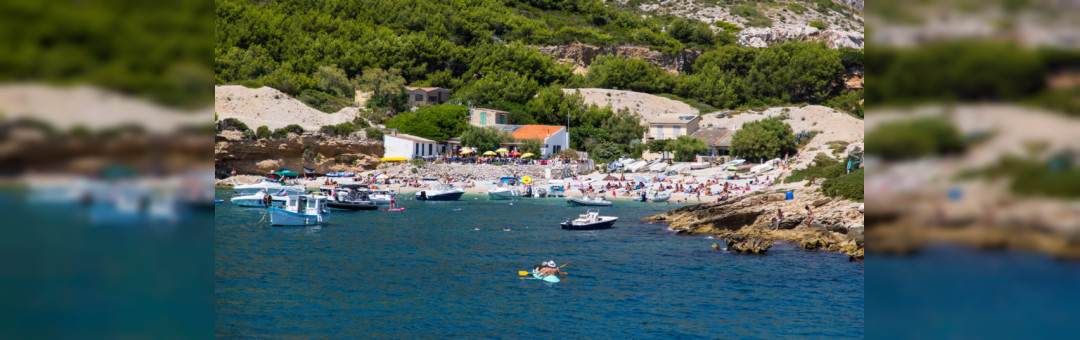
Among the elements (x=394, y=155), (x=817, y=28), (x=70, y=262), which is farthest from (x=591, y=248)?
(x=817, y=28)

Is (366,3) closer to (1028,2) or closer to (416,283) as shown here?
(416,283)

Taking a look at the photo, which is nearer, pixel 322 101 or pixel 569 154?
pixel 569 154

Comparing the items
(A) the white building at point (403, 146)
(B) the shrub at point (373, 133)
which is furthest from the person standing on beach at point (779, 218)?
(B) the shrub at point (373, 133)

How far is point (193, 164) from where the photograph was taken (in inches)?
110

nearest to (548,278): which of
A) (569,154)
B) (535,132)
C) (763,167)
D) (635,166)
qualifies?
(763,167)

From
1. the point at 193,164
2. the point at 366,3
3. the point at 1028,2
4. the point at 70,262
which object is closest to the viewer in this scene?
the point at 1028,2

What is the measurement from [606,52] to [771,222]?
65.2 meters

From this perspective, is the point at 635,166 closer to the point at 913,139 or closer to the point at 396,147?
the point at 396,147

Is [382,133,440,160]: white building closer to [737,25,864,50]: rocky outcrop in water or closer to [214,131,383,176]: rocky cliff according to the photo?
[214,131,383,176]: rocky cliff

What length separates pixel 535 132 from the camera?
61906 millimetres

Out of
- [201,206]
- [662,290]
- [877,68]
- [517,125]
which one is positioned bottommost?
[662,290]

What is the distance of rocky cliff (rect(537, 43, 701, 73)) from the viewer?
297 ft

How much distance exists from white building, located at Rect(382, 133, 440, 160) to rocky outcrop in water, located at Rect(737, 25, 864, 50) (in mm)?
58397

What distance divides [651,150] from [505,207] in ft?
74.8
